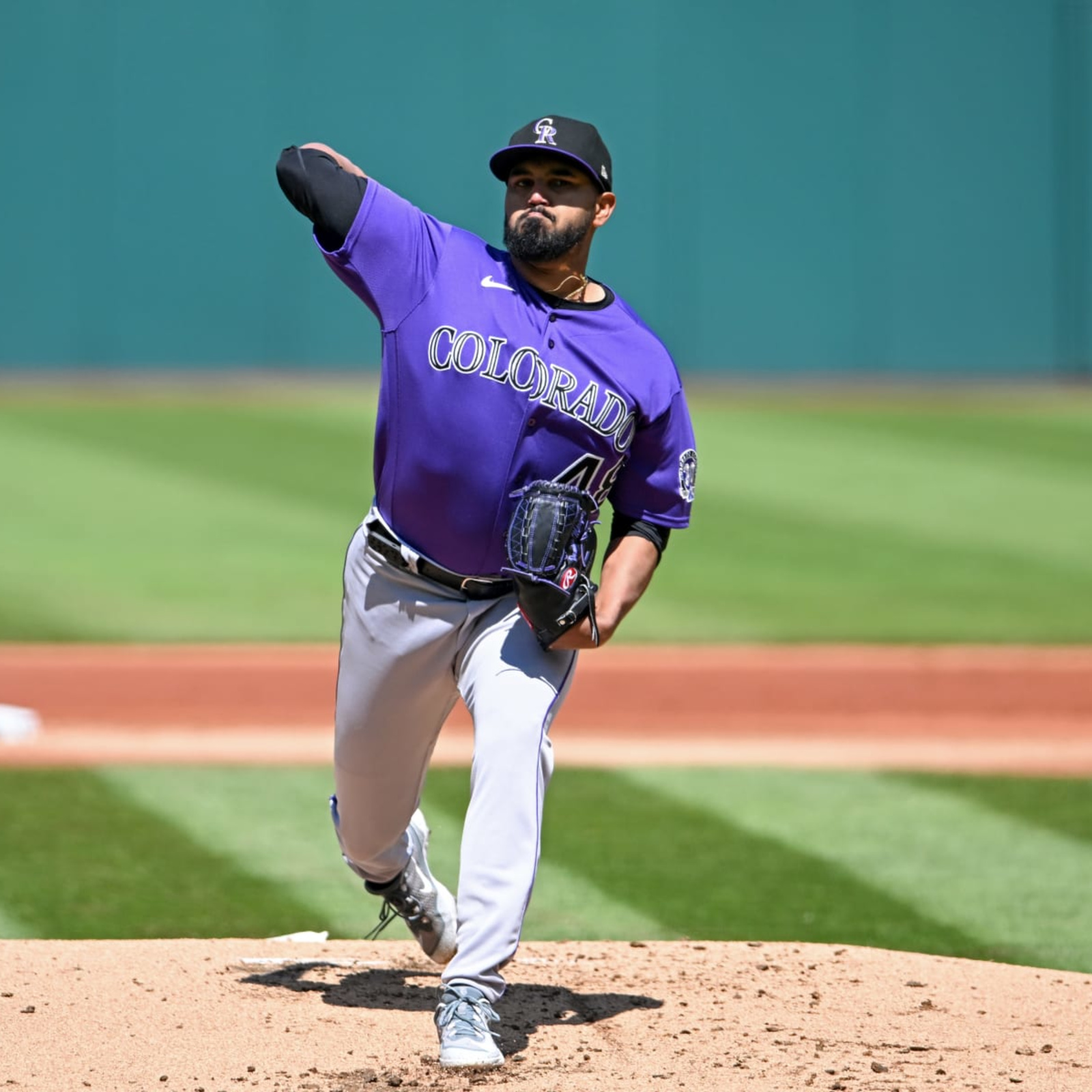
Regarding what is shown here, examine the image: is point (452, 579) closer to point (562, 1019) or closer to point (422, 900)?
point (422, 900)

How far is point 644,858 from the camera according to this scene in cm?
671

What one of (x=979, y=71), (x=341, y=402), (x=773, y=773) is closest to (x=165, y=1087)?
(x=773, y=773)

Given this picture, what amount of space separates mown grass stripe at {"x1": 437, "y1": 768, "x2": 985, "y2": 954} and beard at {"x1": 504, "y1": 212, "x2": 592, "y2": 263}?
6.99 ft

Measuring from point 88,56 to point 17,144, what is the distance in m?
1.03

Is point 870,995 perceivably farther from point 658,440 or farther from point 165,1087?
point 165,1087

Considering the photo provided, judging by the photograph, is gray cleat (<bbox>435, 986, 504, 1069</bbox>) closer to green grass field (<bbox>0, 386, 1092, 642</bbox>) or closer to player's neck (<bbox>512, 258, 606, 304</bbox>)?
player's neck (<bbox>512, 258, 606, 304</bbox>)

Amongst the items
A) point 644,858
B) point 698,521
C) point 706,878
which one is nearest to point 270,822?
point 644,858

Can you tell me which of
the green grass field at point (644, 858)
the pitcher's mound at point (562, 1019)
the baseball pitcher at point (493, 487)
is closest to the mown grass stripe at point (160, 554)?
the green grass field at point (644, 858)

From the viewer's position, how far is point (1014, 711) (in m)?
9.03

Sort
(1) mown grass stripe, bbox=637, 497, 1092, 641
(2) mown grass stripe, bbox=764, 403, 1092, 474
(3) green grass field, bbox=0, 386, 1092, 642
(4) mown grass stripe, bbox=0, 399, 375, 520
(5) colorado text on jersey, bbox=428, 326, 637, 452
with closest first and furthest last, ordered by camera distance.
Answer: (5) colorado text on jersey, bbox=428, 326, 637, 452 < (1) mown grass stripe, bbox=637, 497, 1092, 641 < (3) green grass field, bbox=0, 386, 1092, 642 < (4) mown grass stripe, bbox=0, 399, 375, 520 < (2) mown grass stripe, bbox=764, 403, 1092, 474

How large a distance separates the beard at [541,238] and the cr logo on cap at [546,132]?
0.52 feet

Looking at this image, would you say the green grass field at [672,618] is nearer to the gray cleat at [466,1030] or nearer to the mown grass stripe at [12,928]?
the mown grass stripe at [12,928]

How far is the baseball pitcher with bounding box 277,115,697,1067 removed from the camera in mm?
4457

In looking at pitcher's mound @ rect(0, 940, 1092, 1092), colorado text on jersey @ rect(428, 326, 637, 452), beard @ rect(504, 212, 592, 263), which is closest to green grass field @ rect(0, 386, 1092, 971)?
pitcher's mound @ rect(0, 940, 1092, 1092)
